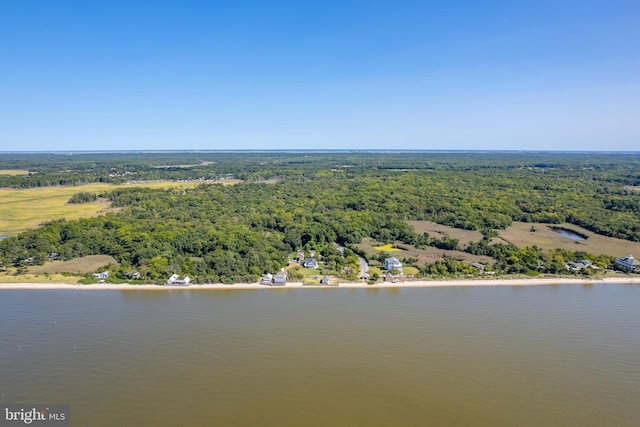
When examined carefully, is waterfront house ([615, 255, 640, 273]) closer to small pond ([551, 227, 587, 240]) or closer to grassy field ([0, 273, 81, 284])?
small pond ([551, 227, 587, 240])

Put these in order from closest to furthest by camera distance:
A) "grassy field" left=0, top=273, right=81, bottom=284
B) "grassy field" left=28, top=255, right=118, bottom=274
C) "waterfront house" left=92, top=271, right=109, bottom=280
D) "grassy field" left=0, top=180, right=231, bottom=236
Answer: "grassy field" left=0, top=273, right=81, bottom=284
"waterfront house" left=92, top=271, right=109, bottom=280
"grassy field" left=28, top=255, right=118, bottom=274
"grassy field" left=0, top=180, right=231, bottom=236

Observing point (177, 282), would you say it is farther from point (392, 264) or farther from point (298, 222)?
point (298, 222)

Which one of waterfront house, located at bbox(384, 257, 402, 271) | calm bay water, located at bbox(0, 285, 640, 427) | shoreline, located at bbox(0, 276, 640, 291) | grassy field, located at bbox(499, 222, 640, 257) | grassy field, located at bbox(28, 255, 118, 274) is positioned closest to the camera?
calm bay water, located at bbox(0, 285, 640, 427)

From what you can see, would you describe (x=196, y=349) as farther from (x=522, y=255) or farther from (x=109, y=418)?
(x=522, y=255)

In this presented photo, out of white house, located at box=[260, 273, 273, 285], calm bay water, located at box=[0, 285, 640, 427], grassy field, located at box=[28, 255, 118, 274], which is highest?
grassy field, located at box=[28, 255, 118, 274]

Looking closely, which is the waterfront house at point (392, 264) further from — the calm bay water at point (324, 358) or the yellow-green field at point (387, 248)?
the yellow-green field at point (387, 248)

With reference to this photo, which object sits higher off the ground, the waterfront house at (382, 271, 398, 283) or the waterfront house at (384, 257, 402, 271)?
the waterfront house at (384, 257, 402, 271)

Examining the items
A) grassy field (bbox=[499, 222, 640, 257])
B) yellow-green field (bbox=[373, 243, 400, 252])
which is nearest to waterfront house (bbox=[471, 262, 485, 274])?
yellow-green field (bbox=[373, 243, 400, 252])
